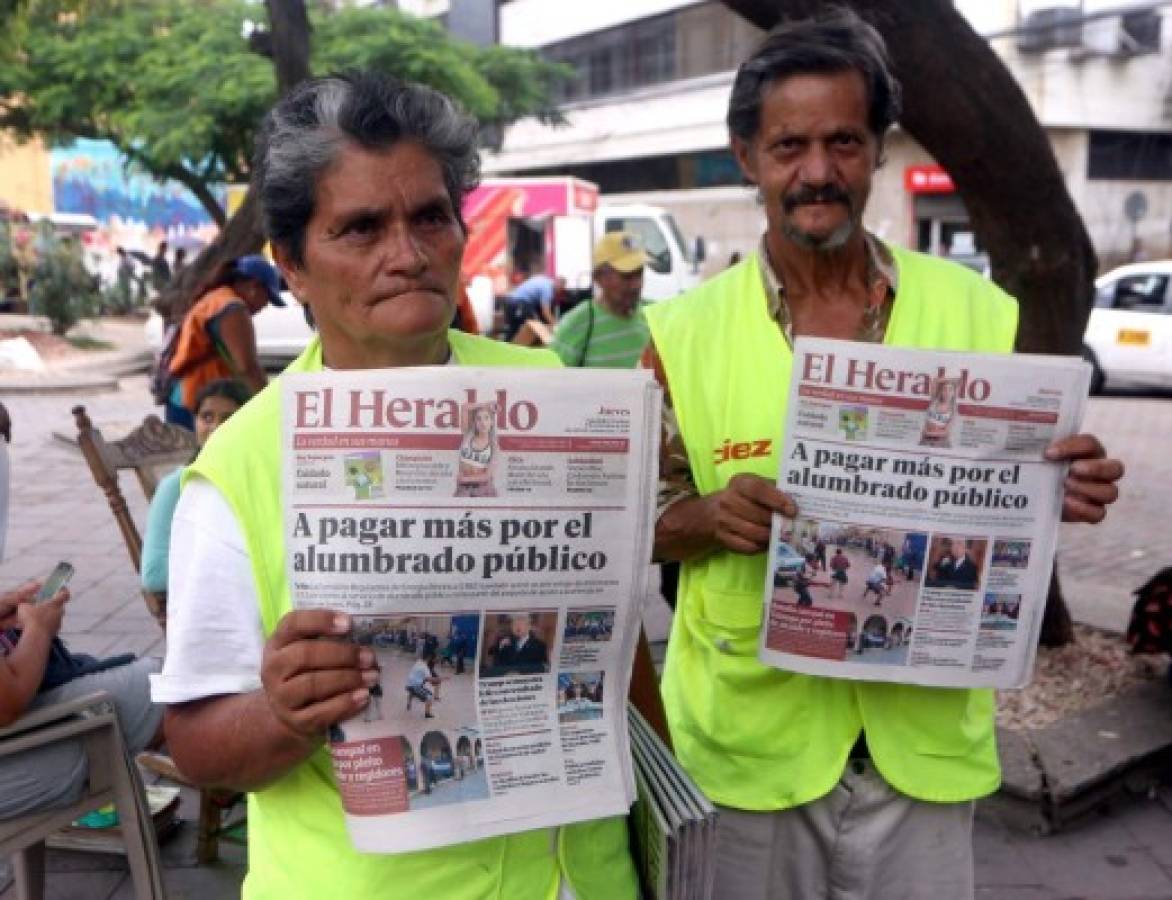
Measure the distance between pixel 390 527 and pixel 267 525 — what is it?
0.57ft

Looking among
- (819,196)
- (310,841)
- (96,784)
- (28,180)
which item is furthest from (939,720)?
(28,180)

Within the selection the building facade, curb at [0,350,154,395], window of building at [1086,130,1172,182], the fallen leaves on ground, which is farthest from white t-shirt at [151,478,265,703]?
window of building at [1086,130,1172,182]

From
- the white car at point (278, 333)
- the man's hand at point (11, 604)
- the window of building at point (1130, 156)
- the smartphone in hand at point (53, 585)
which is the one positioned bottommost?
the white car at point (278, 333)

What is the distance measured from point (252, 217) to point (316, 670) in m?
5.42

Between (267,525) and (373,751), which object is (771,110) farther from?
(373,751)

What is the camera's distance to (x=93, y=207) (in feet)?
120

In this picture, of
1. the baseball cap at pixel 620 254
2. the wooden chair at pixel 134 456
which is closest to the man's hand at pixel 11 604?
the wooden chair at pixel 134 456

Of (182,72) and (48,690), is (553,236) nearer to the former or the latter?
(182,72)

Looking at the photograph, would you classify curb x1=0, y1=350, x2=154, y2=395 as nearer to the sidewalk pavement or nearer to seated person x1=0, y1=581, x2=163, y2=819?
the sidewalk pavement

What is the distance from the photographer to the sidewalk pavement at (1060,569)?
3301mm

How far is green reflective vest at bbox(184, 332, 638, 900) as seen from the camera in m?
1.31

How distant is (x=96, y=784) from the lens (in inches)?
105

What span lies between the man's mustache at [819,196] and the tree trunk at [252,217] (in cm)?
400

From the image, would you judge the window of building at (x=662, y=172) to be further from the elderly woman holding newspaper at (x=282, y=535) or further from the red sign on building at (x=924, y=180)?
the elderly woman holding newspaper at (x=282, y=535)
